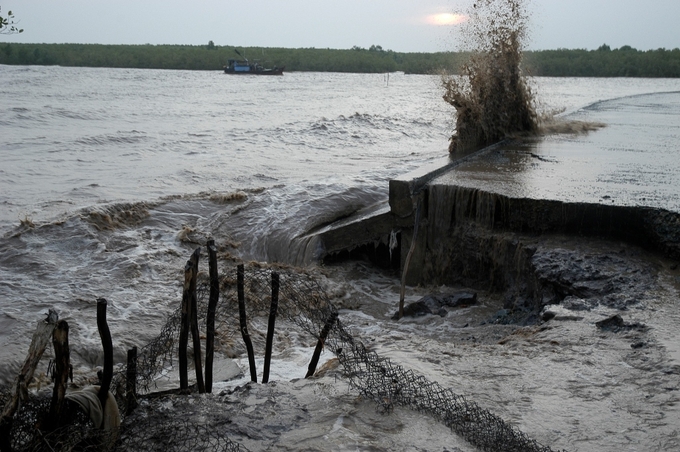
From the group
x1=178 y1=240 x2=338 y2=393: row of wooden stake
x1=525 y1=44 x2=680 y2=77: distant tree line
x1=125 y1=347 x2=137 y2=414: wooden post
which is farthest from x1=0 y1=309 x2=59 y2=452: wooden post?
x1=525 y1=44 x2=680 y2=77: distant tree line

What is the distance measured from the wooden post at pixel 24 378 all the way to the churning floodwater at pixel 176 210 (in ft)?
5.38

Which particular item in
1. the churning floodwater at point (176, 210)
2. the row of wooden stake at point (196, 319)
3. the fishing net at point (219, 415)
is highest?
the row of wooden stake at point (196, 319)

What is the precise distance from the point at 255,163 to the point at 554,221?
10830mm

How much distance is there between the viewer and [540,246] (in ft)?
25.5

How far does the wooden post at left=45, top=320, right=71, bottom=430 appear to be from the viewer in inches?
121

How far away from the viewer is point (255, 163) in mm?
17594

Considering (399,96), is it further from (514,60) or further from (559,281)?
(559,281)

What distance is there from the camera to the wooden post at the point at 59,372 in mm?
3081

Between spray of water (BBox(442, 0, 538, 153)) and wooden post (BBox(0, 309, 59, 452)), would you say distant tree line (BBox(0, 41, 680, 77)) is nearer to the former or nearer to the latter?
spray of water (BBox(442, 0, 538, 153))

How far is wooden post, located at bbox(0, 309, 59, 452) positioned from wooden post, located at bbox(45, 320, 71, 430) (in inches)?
1.9

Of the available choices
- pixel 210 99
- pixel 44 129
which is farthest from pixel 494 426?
pixel 210 99

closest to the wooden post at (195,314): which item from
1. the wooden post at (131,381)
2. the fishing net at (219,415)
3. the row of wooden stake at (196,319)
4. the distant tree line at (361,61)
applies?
the row of wooden stake at (196,319)

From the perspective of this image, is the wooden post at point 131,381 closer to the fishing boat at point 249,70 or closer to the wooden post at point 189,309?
the wooden post at point 189,309

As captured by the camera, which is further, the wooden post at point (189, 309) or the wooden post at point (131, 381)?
the wooden post at point (189, 309)
